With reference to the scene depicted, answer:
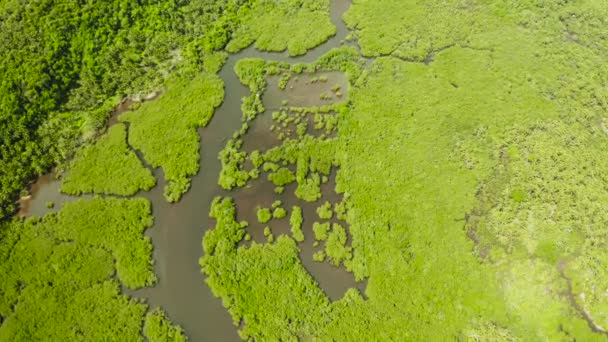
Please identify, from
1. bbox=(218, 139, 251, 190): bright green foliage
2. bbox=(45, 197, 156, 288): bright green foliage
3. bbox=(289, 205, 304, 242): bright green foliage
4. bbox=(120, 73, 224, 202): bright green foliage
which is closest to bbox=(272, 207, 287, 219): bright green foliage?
bbox=(289, 205, 304, 242): bright green foliage

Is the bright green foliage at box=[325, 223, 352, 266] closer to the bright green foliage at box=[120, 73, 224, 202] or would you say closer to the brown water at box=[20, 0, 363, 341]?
the brown water at box=[20, 0, 363, 341]

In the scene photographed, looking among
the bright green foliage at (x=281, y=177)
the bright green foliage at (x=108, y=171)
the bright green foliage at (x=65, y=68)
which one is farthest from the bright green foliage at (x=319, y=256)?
the bright green foliage at (x=65, y=68)

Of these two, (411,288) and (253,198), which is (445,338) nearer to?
(411,288)

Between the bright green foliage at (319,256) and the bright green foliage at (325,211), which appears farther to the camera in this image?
the bright green foliage at (325,211)

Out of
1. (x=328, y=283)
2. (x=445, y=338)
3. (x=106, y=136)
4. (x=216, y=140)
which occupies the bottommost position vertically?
(x=445, y=338)

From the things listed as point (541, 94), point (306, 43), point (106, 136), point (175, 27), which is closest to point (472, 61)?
point (541, 94)

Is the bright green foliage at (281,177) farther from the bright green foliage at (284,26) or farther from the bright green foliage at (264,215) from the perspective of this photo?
the bright green foliage at (284,26)
